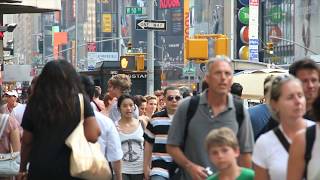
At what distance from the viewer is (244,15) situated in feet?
186

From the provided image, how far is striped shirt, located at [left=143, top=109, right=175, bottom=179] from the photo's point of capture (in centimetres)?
896

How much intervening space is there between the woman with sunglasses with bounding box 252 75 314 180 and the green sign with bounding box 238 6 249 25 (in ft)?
165

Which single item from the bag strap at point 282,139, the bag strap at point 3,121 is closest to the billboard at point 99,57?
the bag strap at point 3,121

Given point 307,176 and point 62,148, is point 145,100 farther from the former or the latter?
point 307,176

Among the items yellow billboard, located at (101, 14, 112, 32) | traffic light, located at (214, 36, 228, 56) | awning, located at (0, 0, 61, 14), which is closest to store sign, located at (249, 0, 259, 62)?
traffic light, located at (214, 36, 228, 56)

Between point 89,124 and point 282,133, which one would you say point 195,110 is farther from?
point 282,133

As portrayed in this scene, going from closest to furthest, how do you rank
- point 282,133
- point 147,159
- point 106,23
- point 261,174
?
point 261,174, point 282,133, point 147,159, point 106,23

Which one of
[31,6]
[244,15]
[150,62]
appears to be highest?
[244,15]

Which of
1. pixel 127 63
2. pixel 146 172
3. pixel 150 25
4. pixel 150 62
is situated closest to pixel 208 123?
pixel 146 172

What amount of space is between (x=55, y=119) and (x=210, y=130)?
1080 millimetres

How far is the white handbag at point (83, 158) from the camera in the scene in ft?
20.4

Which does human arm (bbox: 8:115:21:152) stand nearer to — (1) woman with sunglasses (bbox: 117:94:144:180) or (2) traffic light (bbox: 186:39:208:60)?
(1) woman with sunglasses (bbox: 117:94:144:180)

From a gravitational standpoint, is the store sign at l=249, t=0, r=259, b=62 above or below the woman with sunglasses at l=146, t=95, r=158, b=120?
above

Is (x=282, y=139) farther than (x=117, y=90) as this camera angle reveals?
No
